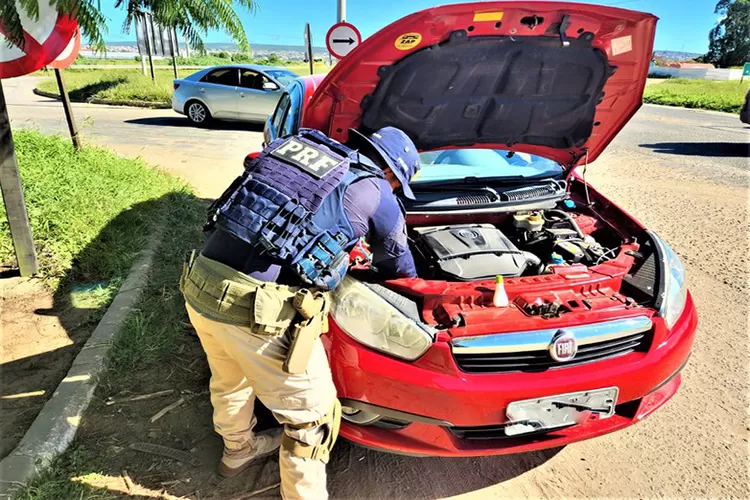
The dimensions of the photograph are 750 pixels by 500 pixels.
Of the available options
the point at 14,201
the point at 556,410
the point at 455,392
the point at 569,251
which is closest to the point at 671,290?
the point at 569,251

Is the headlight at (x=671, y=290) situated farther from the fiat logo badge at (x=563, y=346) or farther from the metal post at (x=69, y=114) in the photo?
the metal post at (x=69, y=114)

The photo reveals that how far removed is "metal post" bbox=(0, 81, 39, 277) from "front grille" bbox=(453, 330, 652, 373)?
10.4 ft

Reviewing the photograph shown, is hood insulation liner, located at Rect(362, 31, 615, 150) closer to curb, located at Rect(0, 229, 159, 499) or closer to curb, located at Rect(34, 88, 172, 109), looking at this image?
curb, located at Rect(0, 229, 159, 499)

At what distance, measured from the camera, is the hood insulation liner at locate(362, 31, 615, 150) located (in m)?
2.65

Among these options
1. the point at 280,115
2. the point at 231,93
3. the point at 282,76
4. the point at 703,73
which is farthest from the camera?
the point at 703,73

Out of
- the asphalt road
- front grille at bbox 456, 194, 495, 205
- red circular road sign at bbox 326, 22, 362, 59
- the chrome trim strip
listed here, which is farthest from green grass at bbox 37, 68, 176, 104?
the chrome trim strip

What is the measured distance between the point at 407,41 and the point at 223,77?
10164 mm

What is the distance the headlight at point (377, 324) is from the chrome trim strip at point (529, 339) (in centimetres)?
15

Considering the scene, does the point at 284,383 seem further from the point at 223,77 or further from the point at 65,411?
the point at 223,77

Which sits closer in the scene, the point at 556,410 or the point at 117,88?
the point at 556,410

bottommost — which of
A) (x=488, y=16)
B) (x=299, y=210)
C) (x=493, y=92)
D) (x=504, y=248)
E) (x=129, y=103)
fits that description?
(x=129, y=103)

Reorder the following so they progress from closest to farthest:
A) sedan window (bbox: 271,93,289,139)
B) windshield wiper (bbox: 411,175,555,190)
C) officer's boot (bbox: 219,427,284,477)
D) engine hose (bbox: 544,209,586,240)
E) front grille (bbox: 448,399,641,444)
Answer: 1. front grille (bbox: 448,399,641,444)
2. officer's boot (bbox: 219,427,284,477)
3. engine hose (bbox: 544,209,586,240)
4. windshield wiper (bbox: 411,175,555,190)
5. sedan window (bbox: 271,93,289,139)

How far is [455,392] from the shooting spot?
1951 millimetres

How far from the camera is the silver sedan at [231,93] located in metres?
11.3
